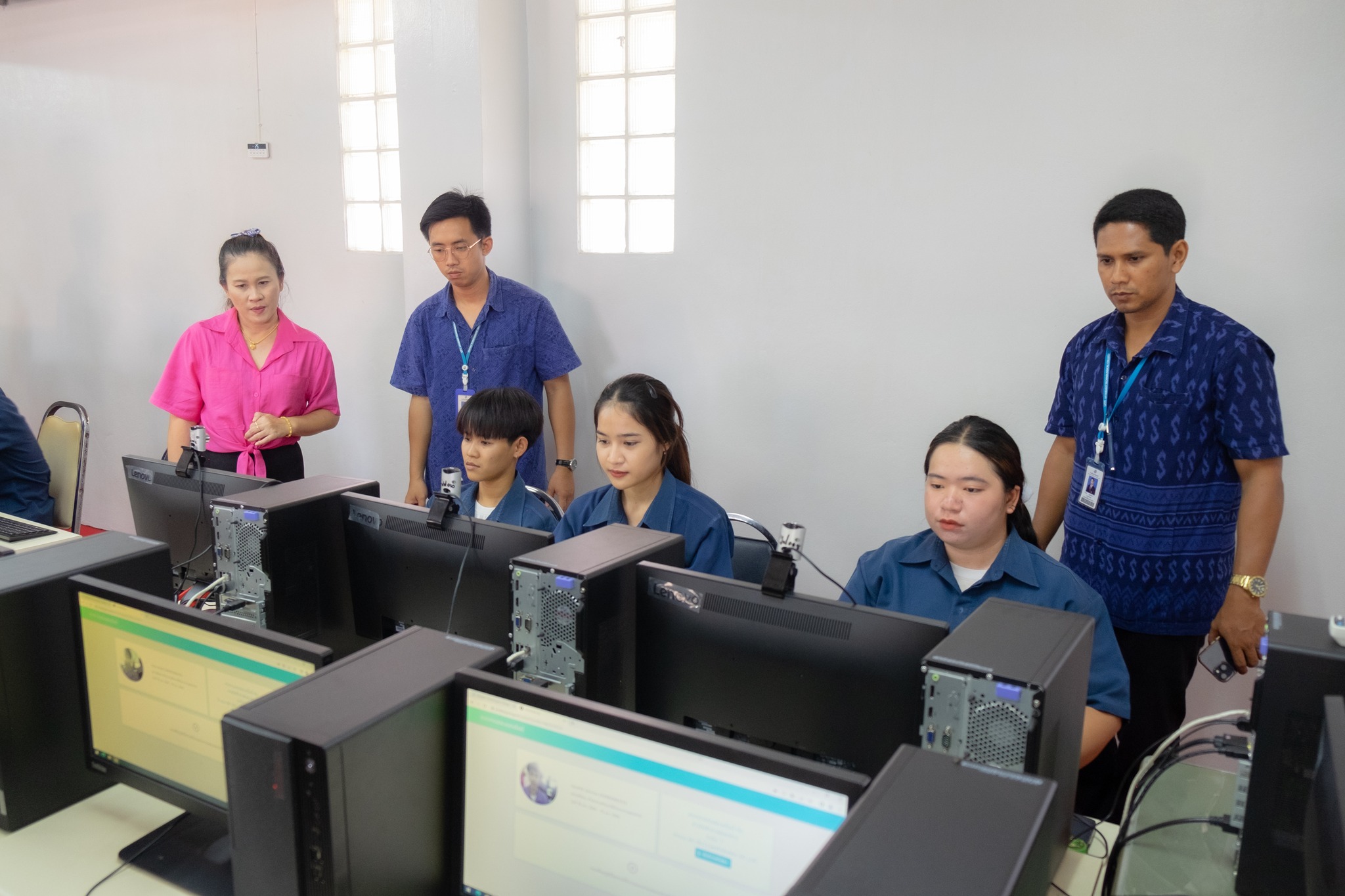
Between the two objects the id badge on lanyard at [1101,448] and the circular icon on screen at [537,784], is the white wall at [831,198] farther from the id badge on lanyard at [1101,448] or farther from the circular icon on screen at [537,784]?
the circular icon on screen at [537,784]

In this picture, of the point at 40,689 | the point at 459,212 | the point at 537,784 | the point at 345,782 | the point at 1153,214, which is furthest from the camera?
the point at 459,212

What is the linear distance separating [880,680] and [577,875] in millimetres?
446

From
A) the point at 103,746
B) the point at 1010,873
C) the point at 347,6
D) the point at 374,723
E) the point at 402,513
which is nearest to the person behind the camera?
the point at 1010,873

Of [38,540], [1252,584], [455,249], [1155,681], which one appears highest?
[455,249]

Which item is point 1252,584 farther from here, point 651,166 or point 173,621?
point 651,166

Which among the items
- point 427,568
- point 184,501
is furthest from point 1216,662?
point 184,501

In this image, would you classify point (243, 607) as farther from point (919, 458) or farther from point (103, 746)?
point (919, 458)

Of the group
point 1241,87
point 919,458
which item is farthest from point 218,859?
point 1241,87

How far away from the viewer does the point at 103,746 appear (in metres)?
1.53

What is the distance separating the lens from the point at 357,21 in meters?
3.92

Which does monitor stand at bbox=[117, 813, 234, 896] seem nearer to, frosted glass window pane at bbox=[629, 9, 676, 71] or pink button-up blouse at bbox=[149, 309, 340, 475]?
pink button-up blouse at bbox=[149, 309, 340, 475]

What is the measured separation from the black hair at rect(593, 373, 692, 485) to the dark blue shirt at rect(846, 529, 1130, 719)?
535mm

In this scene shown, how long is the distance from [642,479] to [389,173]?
241cm

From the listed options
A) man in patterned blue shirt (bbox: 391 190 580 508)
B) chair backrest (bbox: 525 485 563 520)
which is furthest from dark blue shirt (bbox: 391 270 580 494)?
chair backrest (bbox: 525 485 563 520)
